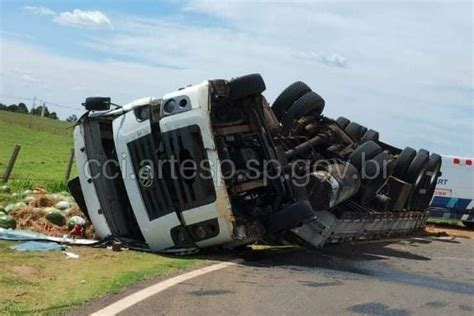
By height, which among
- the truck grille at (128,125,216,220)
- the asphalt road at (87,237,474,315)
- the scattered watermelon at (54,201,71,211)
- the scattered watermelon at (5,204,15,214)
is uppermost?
the truck grille at (128,125,216,220)

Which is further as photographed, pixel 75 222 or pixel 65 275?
pixel 75 222

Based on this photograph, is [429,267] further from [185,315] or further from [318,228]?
[185,315]

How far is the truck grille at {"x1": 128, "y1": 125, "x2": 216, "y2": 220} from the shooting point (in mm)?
7895

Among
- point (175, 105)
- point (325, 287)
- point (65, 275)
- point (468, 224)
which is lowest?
point (468, 224)

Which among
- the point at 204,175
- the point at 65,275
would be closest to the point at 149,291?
the point at 65,275

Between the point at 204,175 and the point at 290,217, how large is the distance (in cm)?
114

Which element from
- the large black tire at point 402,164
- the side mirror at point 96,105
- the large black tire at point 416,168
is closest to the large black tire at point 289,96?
the large black tire at point 402,164

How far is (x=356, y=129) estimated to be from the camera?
13555mm

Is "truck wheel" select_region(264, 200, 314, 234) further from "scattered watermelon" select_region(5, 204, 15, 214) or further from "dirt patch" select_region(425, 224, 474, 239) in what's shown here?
"dirt patch" select_region(425, 224, 474, 239)

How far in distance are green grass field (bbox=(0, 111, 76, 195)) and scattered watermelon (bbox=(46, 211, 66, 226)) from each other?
549 centimetres

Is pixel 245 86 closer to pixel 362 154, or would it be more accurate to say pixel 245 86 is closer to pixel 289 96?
pixel 362 154

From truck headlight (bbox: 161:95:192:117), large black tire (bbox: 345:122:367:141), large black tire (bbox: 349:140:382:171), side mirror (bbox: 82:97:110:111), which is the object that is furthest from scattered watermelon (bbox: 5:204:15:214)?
large black tire (bbox: 345:122:367:141)

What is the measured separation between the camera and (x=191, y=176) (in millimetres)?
7961

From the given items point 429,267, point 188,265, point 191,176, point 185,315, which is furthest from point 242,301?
point 429,267
